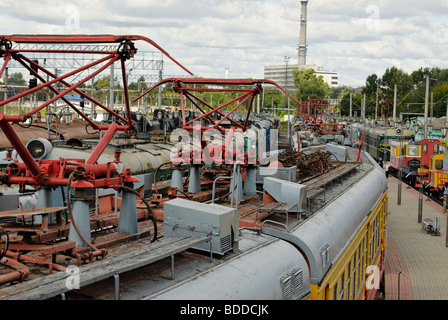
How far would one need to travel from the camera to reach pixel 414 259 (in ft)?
83.7

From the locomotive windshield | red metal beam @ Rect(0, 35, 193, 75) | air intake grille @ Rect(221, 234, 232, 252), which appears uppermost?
red metal beam @ Rect(0, 35, 193, 75)

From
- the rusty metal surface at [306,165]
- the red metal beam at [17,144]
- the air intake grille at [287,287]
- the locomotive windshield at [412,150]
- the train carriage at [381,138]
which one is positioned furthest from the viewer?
the train carriage at [381,138]

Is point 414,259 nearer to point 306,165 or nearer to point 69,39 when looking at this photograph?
point 306,165

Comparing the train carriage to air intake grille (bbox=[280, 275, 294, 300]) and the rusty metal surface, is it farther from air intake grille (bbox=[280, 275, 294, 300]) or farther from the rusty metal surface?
air intake grille (bbox=[280, 275, 294, 300])

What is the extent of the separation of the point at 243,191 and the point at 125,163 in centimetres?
565

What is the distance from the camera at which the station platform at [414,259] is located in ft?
67.9

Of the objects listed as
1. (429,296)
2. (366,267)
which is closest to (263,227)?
(366,267)

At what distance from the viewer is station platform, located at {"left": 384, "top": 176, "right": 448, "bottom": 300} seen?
814 inches

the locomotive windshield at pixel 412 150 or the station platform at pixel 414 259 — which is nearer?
the station platform at pixel 414 259

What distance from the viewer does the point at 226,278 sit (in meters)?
7.38

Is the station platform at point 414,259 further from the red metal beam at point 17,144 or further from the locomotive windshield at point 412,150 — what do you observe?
the red metal beam at point 17,144
